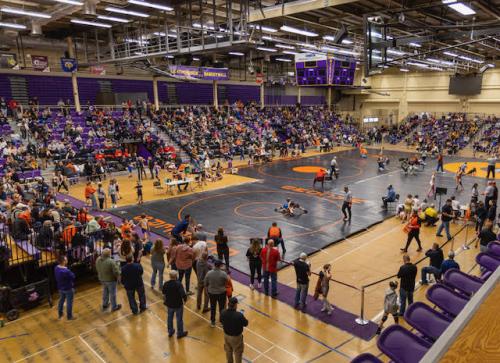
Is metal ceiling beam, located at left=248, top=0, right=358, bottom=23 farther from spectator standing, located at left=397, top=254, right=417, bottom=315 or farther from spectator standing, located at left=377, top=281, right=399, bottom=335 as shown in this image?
spectator standing, located at left=377, top=281, right=399, bottom=335

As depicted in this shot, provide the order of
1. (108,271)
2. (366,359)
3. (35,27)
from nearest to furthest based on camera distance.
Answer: (366,359), (108,271), (35,27)

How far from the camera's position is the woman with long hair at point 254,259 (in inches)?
370

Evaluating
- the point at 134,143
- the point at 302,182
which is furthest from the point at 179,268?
the point at 134,143

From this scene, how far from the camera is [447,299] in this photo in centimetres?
450

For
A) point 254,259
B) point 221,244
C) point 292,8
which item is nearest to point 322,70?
point 292,8

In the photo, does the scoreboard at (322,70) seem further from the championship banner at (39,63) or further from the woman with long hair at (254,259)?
the championship banner at (39,63)

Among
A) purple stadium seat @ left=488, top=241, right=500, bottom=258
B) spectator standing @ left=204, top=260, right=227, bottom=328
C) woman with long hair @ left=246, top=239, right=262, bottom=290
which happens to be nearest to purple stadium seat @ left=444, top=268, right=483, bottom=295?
purple stadium seat @ left=488, top=241, right=500, bottom=258

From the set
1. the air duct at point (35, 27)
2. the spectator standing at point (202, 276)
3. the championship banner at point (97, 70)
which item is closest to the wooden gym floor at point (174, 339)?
the spectator standing at point (202, 276)

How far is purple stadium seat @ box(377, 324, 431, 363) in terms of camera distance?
3430mm

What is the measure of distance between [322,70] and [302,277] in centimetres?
1864

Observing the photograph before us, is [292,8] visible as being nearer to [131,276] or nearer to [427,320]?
[131,276]

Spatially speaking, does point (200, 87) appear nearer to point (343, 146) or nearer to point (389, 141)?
point (343, 146)

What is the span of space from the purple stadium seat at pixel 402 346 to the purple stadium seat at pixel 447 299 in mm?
1067

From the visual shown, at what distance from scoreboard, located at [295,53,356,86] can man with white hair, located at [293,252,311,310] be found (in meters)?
18.1
